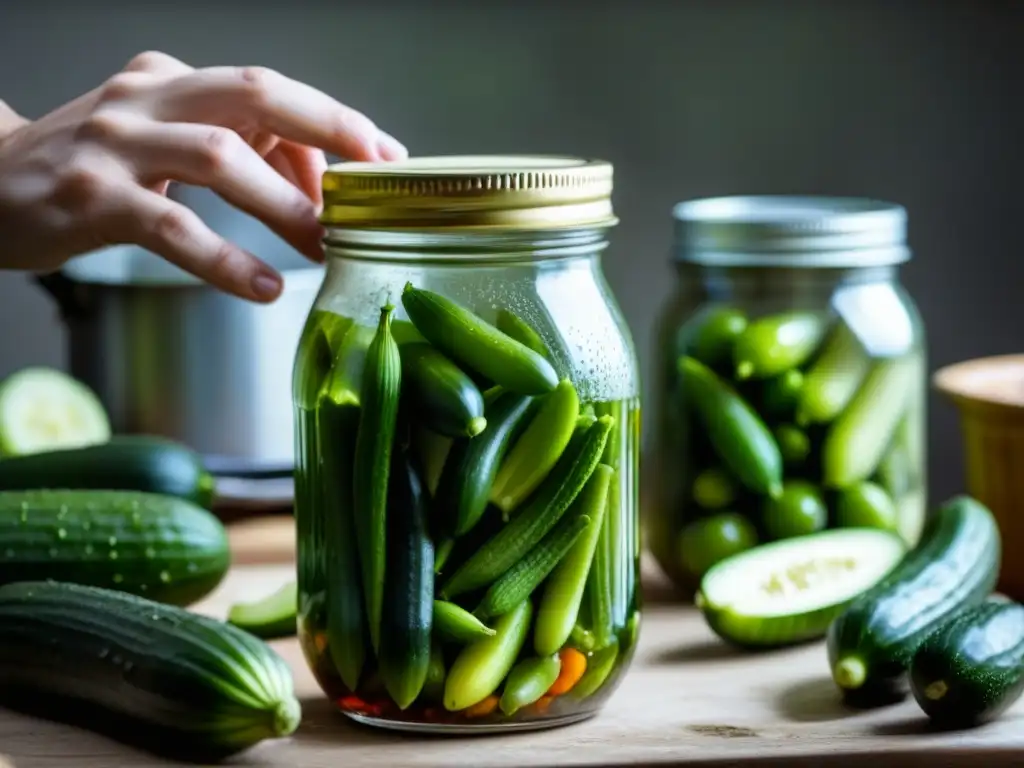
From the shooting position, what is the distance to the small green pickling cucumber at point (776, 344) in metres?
1.05

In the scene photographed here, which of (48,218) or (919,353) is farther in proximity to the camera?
(919,353)

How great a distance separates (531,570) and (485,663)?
0.05 m

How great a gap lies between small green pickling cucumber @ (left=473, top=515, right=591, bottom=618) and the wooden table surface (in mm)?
80

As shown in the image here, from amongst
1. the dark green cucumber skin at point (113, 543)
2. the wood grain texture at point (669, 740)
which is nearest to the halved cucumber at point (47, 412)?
the dark green cucumber skin at point (113, 543)

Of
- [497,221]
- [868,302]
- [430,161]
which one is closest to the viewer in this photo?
[497,221]

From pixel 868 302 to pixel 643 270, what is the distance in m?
0.55

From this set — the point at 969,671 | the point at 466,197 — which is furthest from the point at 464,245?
the point at 969,671

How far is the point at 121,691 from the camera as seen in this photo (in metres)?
0.78

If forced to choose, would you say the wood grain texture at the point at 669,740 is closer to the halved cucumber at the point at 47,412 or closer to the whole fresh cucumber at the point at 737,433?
the whole fresh cucumber at the point at 737,433

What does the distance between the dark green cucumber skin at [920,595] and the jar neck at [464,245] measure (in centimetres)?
29

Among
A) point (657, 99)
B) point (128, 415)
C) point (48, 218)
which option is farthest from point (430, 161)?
point (657, 99)

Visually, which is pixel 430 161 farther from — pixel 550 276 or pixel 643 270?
pixel 643 270

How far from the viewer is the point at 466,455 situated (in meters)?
0.75

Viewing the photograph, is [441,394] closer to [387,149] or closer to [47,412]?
[387,149]
